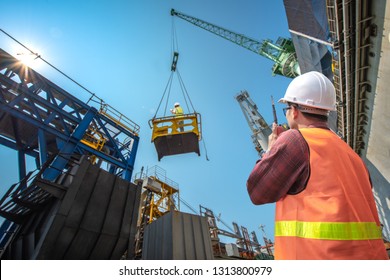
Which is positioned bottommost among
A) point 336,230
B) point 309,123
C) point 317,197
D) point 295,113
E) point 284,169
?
point 336,230

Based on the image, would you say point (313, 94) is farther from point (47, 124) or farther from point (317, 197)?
point (47, 124)

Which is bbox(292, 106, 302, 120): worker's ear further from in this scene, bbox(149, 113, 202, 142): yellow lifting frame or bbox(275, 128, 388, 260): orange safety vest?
bbox(149, 113, 202, 142): yellow lifting frame

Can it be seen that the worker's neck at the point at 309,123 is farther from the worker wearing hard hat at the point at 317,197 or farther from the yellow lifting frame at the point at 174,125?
the yellow lifting frame at the point at 174,125

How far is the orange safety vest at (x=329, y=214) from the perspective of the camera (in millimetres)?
1223

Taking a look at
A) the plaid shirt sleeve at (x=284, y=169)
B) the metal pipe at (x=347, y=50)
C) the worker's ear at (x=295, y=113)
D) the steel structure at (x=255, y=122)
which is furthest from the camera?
the steel structure at (x=255, y=122)

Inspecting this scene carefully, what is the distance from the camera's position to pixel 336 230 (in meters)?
1.22

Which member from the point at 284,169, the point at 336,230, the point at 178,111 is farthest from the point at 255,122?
the point at 336,230

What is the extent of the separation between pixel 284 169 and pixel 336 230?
42 centimetres

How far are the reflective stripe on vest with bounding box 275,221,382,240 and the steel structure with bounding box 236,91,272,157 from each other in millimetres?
20787

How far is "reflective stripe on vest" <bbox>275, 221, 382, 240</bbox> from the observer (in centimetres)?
121

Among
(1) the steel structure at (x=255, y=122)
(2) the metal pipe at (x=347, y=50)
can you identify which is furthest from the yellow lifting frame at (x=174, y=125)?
(1) the steel structure at (x=255, y=122)

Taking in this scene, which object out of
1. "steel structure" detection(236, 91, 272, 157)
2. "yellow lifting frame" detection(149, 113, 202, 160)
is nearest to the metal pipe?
"yellow lifting frame" detection(149, 113, 202, 160)

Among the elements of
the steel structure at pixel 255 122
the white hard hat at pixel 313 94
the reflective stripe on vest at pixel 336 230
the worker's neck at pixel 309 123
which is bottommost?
the reflective stripe on vest at pixel 336 230
